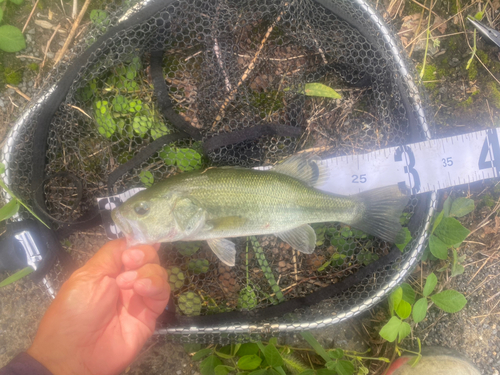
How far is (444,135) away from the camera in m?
3.13

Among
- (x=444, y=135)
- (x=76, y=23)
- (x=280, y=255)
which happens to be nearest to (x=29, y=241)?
(x=76, y=23)

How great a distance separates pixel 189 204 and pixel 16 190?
5.09ft

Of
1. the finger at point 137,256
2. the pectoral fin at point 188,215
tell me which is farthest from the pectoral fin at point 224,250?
the finger at point 137,256

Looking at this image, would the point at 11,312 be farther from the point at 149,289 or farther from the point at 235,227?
the point at 235,227

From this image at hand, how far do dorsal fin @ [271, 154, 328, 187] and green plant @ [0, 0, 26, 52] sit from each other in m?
2.64

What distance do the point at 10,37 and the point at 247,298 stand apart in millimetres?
3255

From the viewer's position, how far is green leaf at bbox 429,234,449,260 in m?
2.90

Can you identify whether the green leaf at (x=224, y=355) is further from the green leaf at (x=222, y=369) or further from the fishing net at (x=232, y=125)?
the fishing net at (x=232, y=125)

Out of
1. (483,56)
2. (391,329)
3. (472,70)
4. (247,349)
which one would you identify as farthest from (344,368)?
(483,56)

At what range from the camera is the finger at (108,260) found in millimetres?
2352

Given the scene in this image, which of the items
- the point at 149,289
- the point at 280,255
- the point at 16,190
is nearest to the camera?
the point at 149,289

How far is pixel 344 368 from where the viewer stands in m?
2.79

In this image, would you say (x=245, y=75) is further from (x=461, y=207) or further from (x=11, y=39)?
(x=461, y=207)

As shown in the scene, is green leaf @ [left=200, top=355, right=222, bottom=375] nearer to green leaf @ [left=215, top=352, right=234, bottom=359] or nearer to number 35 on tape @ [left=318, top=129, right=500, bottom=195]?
green leaf @ [left=215, top=352, right=234, bottom=359]
